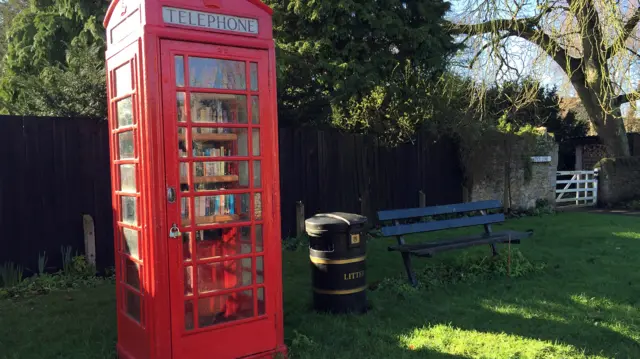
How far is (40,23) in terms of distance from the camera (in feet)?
36.4

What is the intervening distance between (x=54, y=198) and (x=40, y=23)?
6588mm

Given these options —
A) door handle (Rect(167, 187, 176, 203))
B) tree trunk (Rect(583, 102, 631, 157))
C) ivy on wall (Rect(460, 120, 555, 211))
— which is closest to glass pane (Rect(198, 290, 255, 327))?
door handle (Rect(167, 187, 176, 203))

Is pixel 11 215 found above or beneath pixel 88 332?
above

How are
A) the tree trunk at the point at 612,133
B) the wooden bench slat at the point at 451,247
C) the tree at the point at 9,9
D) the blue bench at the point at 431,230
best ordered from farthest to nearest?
the tree trunk at the point at 612,133
the tree at the point at 9,9
the blue bench at the point at 431,230
the wooden bench slat at the point at 451,247

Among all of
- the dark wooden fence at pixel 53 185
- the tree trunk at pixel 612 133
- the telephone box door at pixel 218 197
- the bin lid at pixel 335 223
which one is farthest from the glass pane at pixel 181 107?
the tree trunk at pixel 612 133

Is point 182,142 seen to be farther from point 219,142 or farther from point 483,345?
point 483,345

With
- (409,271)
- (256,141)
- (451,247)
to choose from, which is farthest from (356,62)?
(256,141)

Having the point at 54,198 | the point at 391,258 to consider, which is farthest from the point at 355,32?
the point at 54,198

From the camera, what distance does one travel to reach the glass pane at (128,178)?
376cm

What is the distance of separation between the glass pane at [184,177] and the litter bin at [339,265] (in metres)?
1.88

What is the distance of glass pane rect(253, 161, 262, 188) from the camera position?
390 centimetres

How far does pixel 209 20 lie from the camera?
11.8 ft

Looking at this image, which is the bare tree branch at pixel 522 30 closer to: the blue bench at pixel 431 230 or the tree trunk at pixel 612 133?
the blue bench at pixel 431 230

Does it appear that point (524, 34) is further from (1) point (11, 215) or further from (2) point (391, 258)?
(1) point (11, 215)
